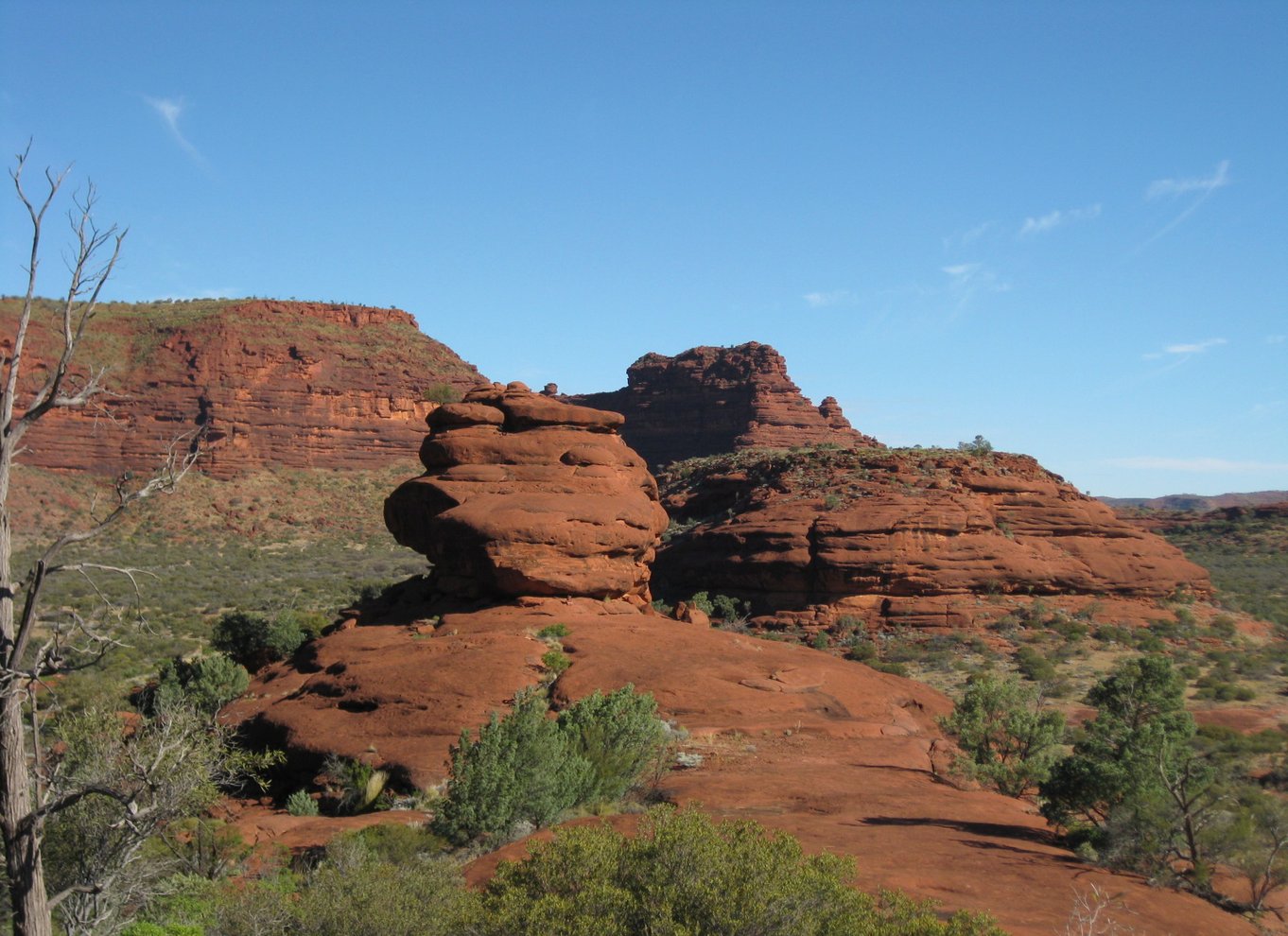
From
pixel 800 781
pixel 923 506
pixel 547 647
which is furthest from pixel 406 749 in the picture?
pixel 923 506

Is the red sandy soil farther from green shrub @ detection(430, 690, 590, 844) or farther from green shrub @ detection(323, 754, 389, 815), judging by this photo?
green shrub @ detection(430, 690, 590, 844)

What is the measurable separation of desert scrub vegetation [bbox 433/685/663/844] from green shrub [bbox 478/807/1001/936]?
4.98 m

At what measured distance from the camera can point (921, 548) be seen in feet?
125

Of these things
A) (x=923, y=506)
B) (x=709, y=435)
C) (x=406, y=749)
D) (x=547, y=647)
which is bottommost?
(x=406, y=749)

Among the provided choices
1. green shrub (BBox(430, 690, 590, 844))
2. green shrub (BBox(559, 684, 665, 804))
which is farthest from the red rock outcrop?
green shrub (BBox(430, 690, 590, 844))

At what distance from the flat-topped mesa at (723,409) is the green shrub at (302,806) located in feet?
259

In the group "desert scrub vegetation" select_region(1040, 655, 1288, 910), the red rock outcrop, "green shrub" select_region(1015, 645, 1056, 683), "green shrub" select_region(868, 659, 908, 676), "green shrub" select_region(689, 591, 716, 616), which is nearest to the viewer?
"desert scrub vegetation" select_region(1040, 655, 1288, 910)

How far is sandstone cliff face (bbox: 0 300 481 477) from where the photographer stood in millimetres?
71625

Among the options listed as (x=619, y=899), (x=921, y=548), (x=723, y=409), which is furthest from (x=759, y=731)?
(x=723, y=409)

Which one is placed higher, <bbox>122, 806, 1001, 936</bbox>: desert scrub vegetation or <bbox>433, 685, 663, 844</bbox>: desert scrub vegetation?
<bbox>122, 806, 1001, 936</bbox>: desert scrub vegetation

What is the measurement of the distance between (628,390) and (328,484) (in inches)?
1737

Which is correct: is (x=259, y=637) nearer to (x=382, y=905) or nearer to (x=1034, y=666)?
(x=382, y=905)

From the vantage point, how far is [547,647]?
20.8 meters

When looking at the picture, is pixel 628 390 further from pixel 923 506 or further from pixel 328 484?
pixel 923 506
